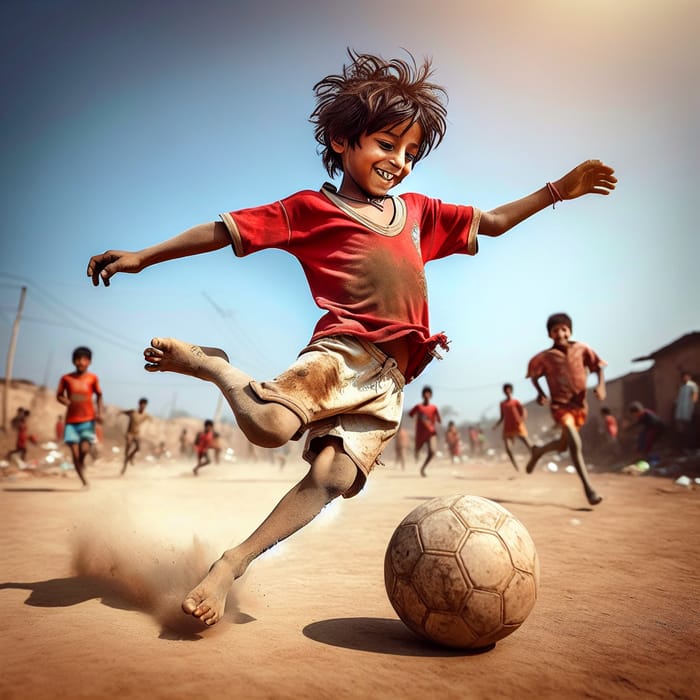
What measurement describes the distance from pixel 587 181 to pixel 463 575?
2163 millimetres

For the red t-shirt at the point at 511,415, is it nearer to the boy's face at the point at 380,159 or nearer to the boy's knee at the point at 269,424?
the boy's face at the point at 380,159

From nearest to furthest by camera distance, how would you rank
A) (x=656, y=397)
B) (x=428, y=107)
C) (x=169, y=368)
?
(x=169, y=368) < (x=428, y=107) < (x=656, y=397)

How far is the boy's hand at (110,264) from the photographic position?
8.72 ft

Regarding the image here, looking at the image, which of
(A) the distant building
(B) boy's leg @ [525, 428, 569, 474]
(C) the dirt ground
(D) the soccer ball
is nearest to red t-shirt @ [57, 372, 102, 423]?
(C) the dirt ground

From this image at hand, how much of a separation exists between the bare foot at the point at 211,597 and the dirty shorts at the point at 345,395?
0.61m

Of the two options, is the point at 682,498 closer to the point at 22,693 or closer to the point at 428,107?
the point at 428,107

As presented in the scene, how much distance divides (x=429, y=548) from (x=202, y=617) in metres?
0.93

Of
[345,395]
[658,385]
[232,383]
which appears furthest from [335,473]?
[658,385]

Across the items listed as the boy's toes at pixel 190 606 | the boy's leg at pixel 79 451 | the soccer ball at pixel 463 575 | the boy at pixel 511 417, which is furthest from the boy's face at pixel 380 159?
the boy at pixel 511 417

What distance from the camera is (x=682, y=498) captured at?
8.21m

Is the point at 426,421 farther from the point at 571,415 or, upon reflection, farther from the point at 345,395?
the point at 345,395

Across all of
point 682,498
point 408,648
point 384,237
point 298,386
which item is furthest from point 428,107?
point 682,498

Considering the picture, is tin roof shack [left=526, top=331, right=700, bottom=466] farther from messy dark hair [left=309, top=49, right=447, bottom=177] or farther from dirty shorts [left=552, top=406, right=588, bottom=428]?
messy dark hair [left=309, top=49, right=447, bottom=177]

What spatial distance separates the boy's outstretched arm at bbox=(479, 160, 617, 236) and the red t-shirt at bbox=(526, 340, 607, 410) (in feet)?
15.0
